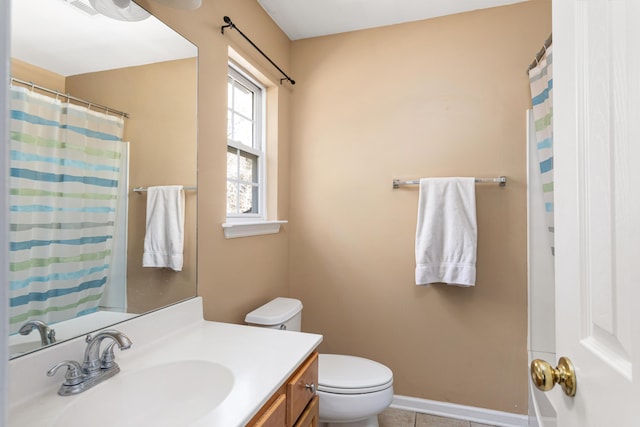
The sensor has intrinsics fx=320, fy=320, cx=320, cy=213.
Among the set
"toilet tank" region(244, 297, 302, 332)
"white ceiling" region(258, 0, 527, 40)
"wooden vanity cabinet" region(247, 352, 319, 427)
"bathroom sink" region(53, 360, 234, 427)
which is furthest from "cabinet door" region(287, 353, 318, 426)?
"white ceiling" region(258, 0, 527, 40)

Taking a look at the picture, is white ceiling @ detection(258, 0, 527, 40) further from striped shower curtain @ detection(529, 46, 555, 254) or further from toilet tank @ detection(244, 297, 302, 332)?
toilet tank @ detection(244, 297, 302, 332)

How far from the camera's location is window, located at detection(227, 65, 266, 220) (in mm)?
1833

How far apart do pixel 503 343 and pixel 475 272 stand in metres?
0.46

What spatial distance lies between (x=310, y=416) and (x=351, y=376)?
467 mm

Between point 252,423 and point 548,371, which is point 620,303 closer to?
point 548,371

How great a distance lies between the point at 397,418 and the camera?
1.93m

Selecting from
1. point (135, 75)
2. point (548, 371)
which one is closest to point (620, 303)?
point (548, 371)

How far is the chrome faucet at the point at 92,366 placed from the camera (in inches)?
32.0

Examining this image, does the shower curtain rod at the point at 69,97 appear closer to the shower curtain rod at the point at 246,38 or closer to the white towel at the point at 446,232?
the shower curtain rod at the point at 246,38

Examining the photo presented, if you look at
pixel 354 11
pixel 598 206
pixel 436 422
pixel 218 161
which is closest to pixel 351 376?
pixel 436 422

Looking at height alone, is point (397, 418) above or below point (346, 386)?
below

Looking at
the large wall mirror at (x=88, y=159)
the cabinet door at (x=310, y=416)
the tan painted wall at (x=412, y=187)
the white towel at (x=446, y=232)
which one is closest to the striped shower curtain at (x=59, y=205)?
the large wall mirror at (x=88, y=159)

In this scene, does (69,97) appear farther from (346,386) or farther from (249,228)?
(346,386)

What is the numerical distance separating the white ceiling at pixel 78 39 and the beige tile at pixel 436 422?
2.29 meters
